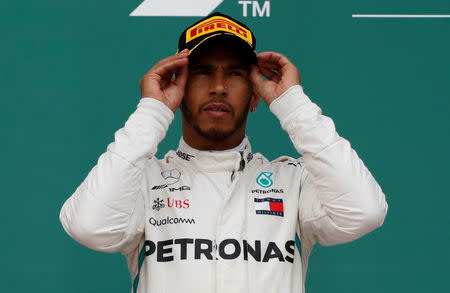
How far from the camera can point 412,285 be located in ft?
5.96

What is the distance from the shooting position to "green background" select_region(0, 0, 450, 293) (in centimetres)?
181

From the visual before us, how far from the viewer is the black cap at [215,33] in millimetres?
1405

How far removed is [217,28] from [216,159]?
0.30 meters

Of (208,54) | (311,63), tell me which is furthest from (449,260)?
(208,54)

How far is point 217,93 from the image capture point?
1.40 m

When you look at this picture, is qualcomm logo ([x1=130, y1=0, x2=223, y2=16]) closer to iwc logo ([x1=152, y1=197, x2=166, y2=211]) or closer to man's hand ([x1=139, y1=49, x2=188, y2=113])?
man's hand ([x1=139, y1=49, x2=188, y2=113])

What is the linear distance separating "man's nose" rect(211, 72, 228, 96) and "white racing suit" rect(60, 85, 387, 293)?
0.13m

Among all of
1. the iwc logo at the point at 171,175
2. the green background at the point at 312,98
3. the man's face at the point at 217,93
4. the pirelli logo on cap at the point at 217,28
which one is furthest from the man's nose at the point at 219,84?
the green background at the point at 312,98

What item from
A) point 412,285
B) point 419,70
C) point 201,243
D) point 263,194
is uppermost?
point 419,70

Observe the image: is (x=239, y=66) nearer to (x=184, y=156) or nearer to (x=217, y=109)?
(x=217, y=109)

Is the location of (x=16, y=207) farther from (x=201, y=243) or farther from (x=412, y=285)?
(x=412, y=285)

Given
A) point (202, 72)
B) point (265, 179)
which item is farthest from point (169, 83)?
point (265, 179)

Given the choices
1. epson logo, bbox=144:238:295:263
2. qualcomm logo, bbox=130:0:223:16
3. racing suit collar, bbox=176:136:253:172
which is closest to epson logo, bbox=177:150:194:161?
racing suit collar, bbox=176:136:253:172

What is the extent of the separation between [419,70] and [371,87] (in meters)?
0.15
